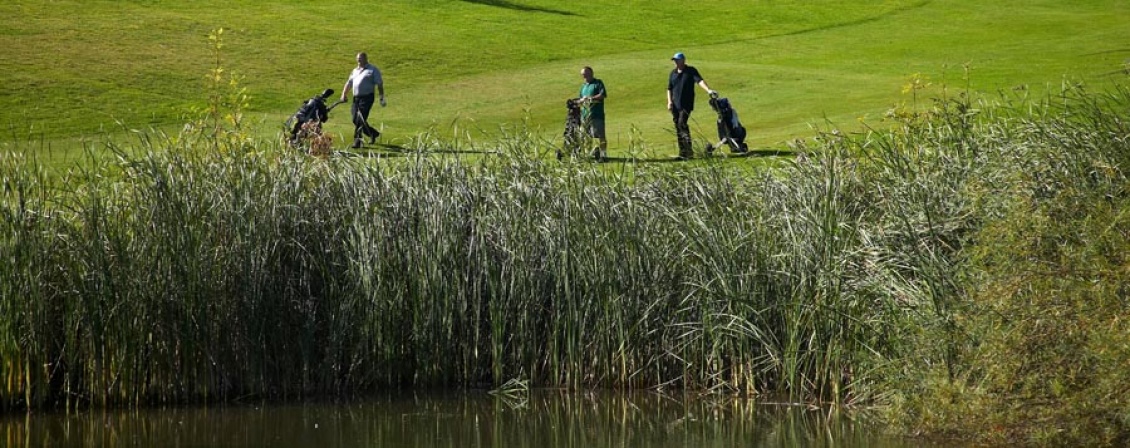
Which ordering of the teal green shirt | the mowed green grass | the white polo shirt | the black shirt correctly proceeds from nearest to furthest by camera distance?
1. the teal green shirt
2. the black shirt
3. the white polo shirt
4. the mowed green grass

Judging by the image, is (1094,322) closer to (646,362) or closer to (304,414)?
(646,362)

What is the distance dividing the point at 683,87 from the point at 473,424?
1170 centimetres

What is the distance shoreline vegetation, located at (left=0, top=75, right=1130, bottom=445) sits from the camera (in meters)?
11.3

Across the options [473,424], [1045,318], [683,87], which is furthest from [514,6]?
[1045,318]

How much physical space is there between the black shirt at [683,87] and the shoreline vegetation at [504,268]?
951 cm

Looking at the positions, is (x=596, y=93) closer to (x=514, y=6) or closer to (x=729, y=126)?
(x=729, y=126)

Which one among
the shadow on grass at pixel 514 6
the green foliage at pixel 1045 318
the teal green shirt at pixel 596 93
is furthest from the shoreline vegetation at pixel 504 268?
the shadow on grass at pixel 514 6

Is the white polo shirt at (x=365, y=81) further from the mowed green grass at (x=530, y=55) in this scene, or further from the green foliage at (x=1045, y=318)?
the green foliage at (x=1045, y=318)

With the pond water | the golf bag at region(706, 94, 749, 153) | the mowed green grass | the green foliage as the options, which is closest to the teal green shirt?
the mowed green grass

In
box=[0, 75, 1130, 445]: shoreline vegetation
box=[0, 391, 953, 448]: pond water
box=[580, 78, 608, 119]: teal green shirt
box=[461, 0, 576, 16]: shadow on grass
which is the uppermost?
box=[461, 0, 576, 16]: shadow on grass

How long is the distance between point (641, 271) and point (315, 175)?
9.53ft

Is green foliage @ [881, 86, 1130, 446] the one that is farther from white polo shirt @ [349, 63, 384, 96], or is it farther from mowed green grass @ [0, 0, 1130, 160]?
white polo shirt @ [349, 63, 384, 96]

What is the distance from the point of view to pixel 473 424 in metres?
11.6

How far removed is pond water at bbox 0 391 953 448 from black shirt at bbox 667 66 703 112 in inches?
428
